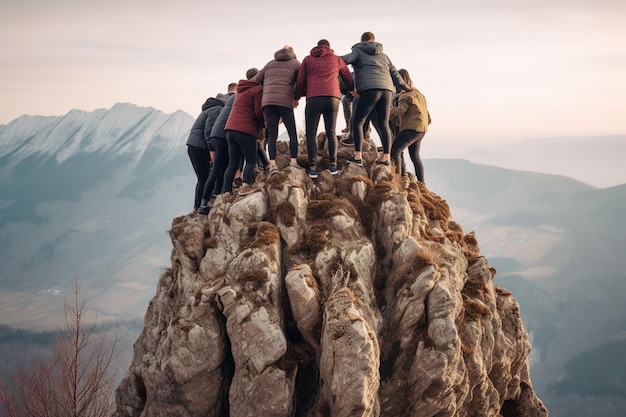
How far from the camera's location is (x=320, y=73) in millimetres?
19000

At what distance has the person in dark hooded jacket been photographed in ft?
75.9

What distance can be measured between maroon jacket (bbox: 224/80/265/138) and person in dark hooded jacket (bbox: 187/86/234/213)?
322cm

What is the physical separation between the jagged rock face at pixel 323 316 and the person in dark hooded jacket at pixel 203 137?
12.7 ft

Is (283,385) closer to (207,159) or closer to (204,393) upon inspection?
(204,393)

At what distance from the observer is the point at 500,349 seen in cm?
2022

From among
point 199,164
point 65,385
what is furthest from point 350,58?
point 65,385

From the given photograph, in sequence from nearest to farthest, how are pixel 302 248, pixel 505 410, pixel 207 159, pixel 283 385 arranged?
pixel 283 385
pixel 302 248
pixel 505 410
pixel 207 159

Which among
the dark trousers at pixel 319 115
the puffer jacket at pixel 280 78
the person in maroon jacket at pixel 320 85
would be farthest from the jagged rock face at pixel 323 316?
the puffer jacket at pixel 280 78

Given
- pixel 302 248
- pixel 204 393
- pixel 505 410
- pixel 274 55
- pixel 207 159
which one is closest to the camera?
pixel 204 393

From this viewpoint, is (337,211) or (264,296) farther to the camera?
(337,211)

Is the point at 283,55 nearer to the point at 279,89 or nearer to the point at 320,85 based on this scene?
the point at 279,89

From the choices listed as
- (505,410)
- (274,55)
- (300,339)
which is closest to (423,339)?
(300,339)

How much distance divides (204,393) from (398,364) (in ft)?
24.0

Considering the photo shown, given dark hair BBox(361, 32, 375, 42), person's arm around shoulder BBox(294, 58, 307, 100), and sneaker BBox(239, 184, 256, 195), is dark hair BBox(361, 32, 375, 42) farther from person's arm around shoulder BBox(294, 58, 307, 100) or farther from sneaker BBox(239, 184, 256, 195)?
sneaker BBox(239, 184, 256, 195)
